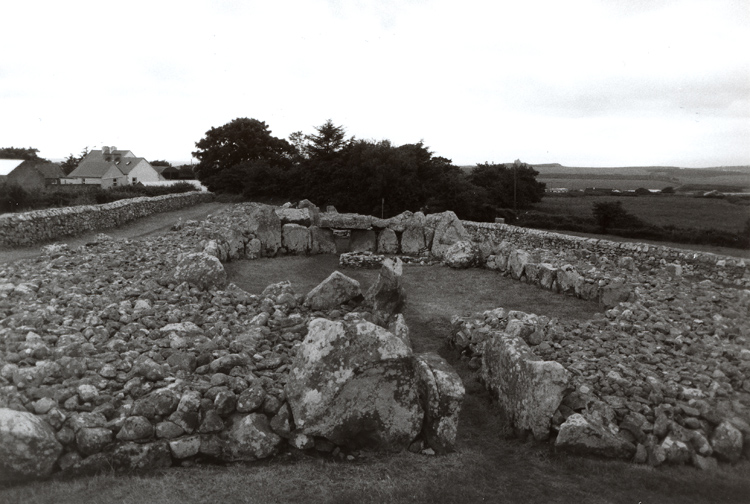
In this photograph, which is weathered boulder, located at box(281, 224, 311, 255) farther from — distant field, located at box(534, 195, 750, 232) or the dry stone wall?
distant field, located at box(534, 195, 750, 232)

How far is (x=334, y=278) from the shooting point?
10.5 meters

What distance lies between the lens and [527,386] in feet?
21.8

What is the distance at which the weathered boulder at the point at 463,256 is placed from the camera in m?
16.8

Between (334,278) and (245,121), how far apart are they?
160 feet

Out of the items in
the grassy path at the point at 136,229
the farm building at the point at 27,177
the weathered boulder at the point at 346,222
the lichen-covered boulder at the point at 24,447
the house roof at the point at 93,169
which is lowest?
the lichen-covered boulder at the point at 24,447

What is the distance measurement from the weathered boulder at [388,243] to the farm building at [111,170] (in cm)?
4509

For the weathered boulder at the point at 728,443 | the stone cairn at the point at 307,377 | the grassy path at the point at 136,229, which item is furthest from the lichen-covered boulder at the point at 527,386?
the grassy path at the point at 136,229

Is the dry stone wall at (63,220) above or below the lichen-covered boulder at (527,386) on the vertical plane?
above

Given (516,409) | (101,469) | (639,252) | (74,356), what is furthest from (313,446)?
(639,252)

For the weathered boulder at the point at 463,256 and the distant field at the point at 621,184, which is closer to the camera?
the weathered boulder at the point at 463,256

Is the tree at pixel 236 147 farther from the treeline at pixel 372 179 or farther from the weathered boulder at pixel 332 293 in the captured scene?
the weathered boulder at pixel 332 293

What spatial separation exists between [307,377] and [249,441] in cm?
91

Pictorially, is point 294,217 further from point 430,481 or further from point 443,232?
point 430,481

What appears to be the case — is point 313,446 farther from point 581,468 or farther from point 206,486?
point 581,468
